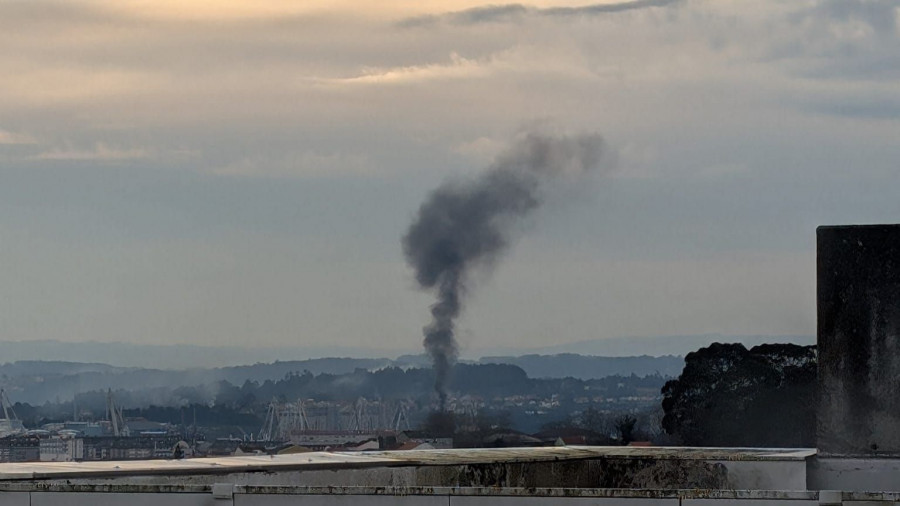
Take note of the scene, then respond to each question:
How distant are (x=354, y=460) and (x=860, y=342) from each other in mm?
4425

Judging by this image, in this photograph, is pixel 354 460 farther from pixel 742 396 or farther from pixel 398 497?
pixel 742 396

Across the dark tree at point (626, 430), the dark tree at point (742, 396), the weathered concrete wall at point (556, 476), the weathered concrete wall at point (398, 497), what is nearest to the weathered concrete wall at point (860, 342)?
the weathered concrete wall at point (556, 476)

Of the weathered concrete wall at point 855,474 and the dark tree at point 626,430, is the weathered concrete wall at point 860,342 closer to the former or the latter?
the weathered concrete wall at point 855,474

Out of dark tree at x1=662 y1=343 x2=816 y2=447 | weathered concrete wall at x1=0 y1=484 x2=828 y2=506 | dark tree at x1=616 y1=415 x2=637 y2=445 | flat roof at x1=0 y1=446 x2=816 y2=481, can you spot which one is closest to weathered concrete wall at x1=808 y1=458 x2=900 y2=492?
flat roof at x1=0 y1=446 x2=816 y2=481

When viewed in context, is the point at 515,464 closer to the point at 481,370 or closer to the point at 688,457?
the point at 688,457

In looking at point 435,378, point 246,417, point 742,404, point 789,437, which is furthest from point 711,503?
point 435,378

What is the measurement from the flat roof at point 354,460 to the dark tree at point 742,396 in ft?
151

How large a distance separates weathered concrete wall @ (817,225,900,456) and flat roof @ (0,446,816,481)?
0.57 metres

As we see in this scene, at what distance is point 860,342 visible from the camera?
45.9ft

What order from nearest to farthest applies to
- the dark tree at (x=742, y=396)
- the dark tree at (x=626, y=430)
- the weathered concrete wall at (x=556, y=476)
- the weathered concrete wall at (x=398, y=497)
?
the weathered concrete wall at (x=398, y=497), the weathered concrete wall at (x=556, y=476), the dark tree at (x=626, y=430), the dark tree at (x=742, y=396)

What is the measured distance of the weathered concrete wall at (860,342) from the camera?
45.3ft

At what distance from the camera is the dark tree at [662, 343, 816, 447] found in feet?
207

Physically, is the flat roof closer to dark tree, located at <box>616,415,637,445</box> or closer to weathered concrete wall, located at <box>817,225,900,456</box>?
weathered concrete wall, located at <box>817,225,900,456</box>

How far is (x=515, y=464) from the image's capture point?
49.3ft
